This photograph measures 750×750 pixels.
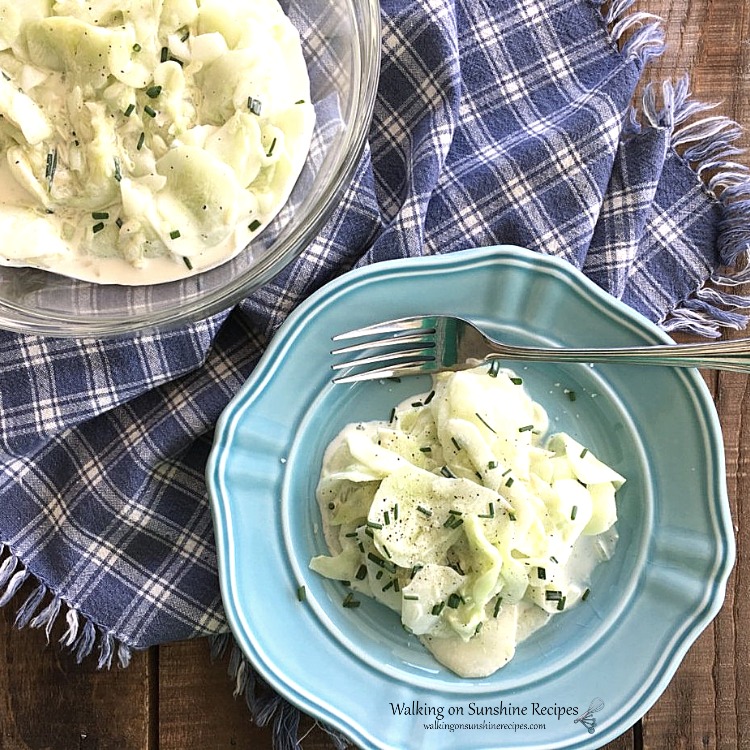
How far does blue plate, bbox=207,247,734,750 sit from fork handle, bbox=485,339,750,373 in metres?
0.08

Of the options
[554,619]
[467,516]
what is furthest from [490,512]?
[554,619]

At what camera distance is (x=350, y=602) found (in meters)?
1.82

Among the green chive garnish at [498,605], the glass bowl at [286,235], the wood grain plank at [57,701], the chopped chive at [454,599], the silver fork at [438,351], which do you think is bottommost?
the wood grain plank at [57,701]

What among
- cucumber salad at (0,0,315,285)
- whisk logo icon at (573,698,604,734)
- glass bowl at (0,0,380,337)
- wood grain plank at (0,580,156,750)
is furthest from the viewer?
wood grain plank at (0,580,156,750)

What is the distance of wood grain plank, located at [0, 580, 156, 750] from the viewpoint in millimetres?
1916

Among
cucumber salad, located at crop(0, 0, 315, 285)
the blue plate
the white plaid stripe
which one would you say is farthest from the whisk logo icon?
cucumber salad, located at crop(0, 0, 315, 285)

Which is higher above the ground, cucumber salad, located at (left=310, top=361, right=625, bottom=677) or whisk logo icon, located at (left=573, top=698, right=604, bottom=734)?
cucumber salad, located at (left=310, top=361, right=625, bottom=677)

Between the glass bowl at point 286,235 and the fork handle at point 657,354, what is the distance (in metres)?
0.48

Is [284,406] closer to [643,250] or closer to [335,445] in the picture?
[335,445]

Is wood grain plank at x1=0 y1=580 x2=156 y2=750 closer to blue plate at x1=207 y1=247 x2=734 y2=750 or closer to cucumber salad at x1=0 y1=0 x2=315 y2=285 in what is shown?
blue plate at x1=207 y1=247 x2=734 y2=750

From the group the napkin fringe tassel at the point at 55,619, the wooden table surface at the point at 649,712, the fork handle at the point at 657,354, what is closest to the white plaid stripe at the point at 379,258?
the napkin fringe tassel at the point at 55,619

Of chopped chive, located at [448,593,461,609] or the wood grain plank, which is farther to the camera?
the wood grain plank

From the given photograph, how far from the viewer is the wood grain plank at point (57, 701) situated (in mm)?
1916

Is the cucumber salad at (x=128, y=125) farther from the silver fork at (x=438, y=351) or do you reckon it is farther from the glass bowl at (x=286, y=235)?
the silver fork at (x=438, y=351)
